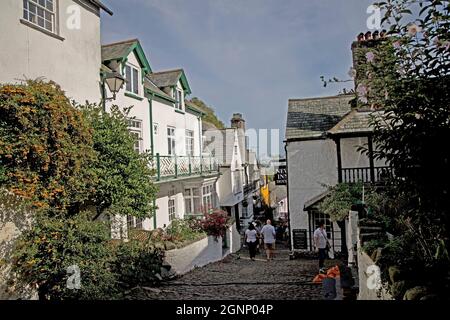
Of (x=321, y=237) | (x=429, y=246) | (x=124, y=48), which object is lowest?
(x=321, y=237)

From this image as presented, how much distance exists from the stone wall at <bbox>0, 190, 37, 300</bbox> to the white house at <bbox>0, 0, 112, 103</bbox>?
2.72 meters

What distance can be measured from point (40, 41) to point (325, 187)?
12401 millimetres

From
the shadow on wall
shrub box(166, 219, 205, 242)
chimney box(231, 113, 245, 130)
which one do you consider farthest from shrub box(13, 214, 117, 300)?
chimney box(231, 113, 245, 130)

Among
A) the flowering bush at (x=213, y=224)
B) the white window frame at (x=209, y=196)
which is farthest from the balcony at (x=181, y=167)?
the flowering bush at (x=213, y=224)

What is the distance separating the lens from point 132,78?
40.3ft

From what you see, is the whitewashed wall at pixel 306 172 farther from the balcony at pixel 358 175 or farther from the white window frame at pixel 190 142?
the white window frame at pixel 190 142

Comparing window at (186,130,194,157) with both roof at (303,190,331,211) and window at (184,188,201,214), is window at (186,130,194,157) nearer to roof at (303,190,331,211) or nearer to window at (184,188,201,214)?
window at (184,188,201,214)

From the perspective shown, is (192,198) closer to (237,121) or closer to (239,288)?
(239,288)

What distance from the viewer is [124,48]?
11703 millimetres

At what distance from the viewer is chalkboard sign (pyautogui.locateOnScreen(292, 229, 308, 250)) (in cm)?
1475

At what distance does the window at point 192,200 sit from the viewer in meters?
17.2
